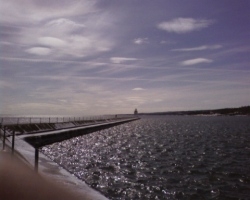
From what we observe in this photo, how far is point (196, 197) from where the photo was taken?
12.7 meters

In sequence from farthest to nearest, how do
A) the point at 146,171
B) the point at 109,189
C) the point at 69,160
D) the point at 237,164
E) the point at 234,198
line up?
the point at 69,160, the point at 237,164, the point at 146,171, the point at 109,189, the point at 234,198

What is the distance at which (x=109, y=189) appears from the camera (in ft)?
44.2

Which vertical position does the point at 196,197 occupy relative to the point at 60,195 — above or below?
below

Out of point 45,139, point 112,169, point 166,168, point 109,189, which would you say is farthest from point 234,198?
point 45,139

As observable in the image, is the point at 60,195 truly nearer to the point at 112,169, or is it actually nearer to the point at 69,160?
the point at 112,169

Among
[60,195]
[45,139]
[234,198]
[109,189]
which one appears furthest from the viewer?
[45,139]

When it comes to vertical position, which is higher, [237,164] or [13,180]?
[13,180]

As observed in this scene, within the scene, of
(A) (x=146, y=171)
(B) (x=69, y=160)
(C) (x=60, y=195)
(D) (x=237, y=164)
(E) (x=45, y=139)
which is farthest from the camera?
(E) (x=45, y=139)

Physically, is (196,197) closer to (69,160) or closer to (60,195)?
(60,195)

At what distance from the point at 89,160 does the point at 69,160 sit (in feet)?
4.72

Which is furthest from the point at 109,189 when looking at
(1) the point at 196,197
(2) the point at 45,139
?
(2) the point at 45,139

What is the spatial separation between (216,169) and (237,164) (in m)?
2.53

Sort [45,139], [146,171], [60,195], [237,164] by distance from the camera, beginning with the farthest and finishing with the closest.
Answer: [45,139] < [237,164] < [146,171] < [60,195]

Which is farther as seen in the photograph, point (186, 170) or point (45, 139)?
point (45, 139)
